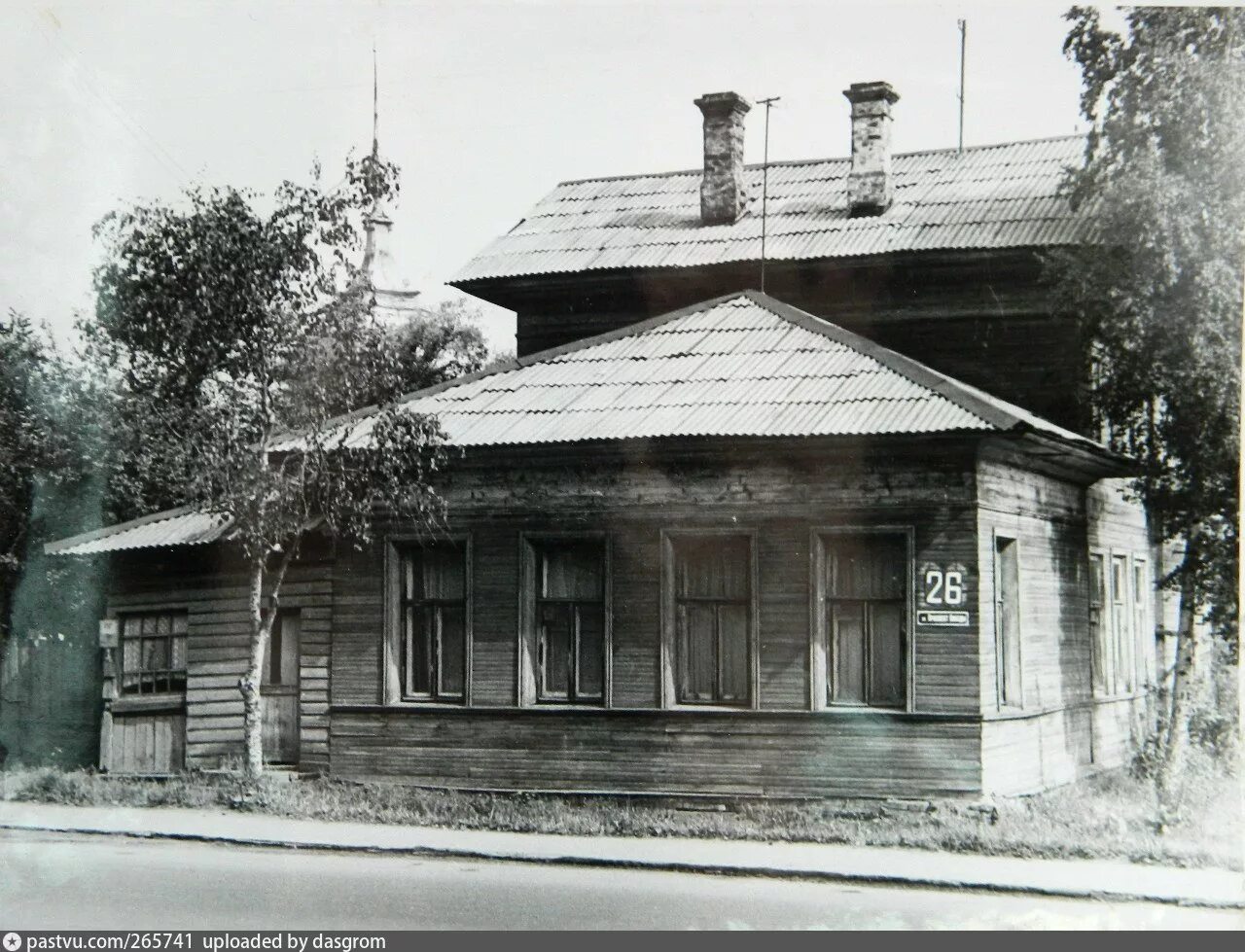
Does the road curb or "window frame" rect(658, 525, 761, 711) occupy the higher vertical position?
"window frame" rect(658, 525, 761, 711)

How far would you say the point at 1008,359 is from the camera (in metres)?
18.2

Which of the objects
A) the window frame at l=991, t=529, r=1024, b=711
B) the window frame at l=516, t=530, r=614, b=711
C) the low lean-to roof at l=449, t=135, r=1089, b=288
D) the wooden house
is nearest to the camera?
the wooden house

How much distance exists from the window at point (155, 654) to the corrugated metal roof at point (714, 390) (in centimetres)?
296

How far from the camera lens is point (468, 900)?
34.5ft

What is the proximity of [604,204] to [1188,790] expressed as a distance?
1165cm

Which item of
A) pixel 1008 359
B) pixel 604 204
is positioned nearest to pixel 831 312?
pixel 1008 359

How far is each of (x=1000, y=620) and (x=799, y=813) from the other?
2.73 meters

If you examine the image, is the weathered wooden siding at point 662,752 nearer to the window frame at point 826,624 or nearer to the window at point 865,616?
the window frame at point 826,624

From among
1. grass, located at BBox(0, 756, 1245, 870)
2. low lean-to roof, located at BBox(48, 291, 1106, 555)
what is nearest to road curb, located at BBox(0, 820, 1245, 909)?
grass, located at BBox(0, 756, 1245, 870)

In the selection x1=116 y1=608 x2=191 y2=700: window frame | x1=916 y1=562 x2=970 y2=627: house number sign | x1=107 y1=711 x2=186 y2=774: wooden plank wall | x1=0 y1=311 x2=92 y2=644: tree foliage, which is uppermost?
x1=0 y1=311 x2=92 y2=644: tree foliage

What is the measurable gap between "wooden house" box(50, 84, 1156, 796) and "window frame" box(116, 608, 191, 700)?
3 centimetres

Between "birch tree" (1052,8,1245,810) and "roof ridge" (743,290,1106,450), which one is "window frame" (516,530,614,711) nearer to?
"roof ridge" (743,290,1106,450)

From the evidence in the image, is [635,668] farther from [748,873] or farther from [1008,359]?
[1008,359]

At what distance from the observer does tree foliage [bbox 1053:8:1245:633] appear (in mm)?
14180
